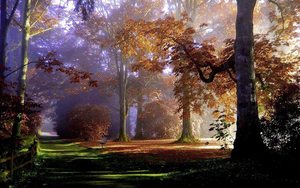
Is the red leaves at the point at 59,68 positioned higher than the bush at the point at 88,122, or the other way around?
the red leaves at the point at 59,68

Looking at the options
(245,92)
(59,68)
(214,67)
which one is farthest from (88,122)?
(245,92)

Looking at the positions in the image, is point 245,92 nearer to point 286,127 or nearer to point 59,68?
point 286,127

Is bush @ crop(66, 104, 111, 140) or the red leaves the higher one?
the red leaves

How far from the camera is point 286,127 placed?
18.9 ft

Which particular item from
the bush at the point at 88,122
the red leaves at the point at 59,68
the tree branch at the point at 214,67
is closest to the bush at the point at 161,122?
the bush at the point at 88,122

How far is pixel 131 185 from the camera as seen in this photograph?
18.7ft

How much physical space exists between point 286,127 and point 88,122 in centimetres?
1933

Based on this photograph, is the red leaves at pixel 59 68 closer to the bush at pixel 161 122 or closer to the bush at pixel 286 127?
the bush at pixel 286 127

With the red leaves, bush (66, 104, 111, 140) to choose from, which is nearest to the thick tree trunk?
the red leaves

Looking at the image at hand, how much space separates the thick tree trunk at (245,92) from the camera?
7391 millimetres

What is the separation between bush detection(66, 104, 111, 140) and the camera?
22359 mm

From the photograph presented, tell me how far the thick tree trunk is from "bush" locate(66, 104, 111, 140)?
16.9m

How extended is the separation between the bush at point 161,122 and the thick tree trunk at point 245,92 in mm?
16979

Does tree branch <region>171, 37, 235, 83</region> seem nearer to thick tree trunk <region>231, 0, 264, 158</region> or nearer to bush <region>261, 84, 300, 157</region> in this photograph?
thick tree trunk <region>231, 0, 264, 158</region>
